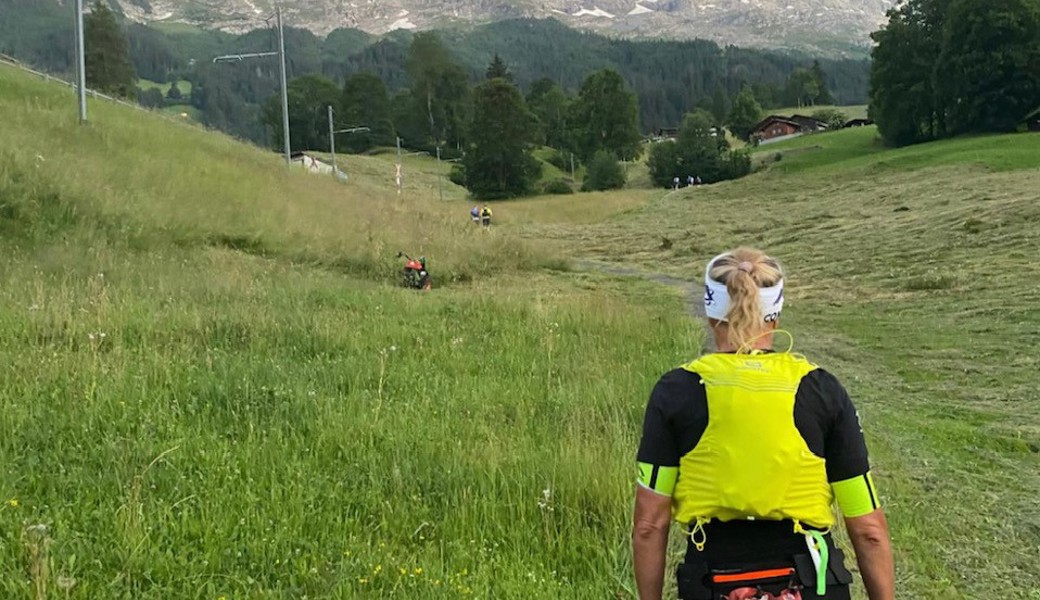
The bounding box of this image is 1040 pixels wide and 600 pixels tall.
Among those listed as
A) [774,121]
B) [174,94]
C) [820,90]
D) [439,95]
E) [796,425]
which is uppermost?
[174,94]

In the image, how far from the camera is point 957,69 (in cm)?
6156

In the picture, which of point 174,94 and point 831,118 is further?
point 174,94

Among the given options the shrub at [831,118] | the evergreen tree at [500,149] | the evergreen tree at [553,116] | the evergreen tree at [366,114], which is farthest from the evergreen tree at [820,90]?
the evergreen tree at [500,149]

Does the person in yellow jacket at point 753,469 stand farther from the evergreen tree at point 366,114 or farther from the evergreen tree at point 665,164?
the evergreen tree at point 366,114

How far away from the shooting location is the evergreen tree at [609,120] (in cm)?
10794

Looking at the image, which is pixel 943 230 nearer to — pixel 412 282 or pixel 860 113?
pixel 412 282

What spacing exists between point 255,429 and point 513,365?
313 centimetres

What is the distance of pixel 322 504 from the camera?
4.27m

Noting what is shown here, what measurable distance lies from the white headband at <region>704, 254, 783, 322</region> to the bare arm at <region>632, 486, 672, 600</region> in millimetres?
627

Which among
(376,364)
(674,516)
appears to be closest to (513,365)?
(376,364)

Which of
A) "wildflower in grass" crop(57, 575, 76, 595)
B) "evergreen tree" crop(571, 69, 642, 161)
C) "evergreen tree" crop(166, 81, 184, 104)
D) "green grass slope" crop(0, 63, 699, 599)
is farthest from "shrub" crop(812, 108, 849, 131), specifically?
"evergreen tree" crop(166, 81, 184, 104)

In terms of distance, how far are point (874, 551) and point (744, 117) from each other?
138 metres

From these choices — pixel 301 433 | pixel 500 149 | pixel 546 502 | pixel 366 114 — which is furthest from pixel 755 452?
pixel 366 114

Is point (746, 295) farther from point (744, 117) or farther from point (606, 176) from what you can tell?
point (744, 117)
